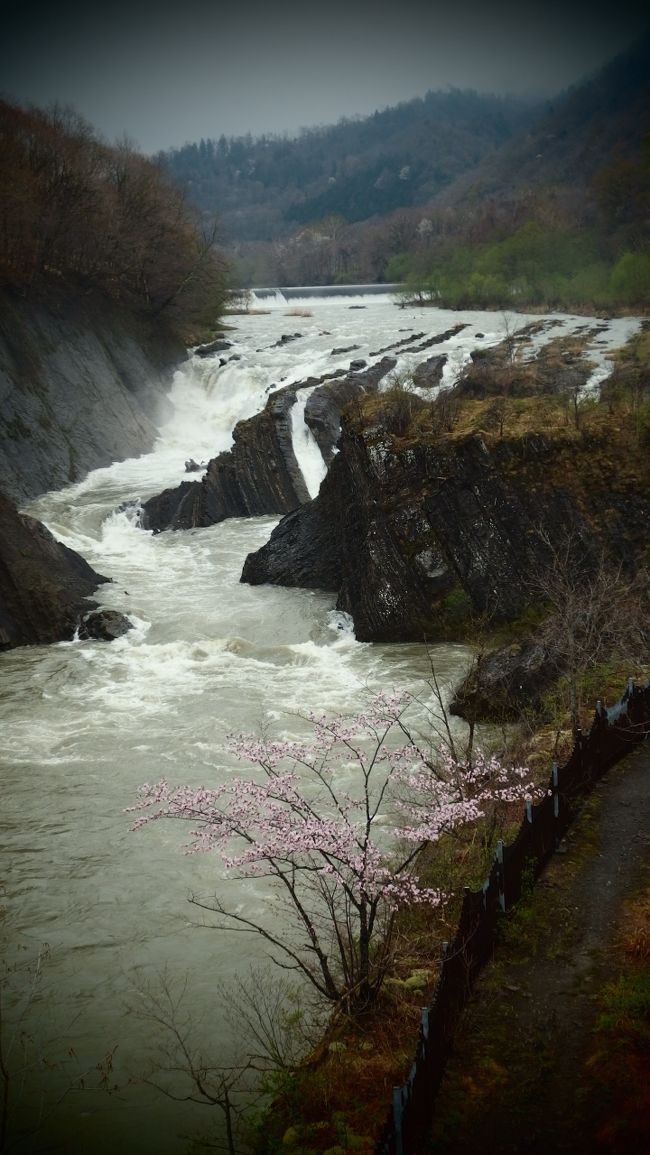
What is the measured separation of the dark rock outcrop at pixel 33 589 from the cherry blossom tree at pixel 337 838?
33.5 ft

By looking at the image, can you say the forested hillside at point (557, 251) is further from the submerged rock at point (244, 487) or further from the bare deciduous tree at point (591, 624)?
the bare deciduous tree at point (591, 624)

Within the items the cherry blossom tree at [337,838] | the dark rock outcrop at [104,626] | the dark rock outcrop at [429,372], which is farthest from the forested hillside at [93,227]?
the cherry blossom tree at [337,838]

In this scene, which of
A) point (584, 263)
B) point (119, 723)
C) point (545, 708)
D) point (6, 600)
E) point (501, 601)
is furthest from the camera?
point (584, 263)

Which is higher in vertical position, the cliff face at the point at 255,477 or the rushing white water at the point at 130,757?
the cliff face at the point at 255,477

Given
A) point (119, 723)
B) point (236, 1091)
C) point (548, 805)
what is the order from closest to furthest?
point (236, 1091) < point (548, 805) < point (119, 723)

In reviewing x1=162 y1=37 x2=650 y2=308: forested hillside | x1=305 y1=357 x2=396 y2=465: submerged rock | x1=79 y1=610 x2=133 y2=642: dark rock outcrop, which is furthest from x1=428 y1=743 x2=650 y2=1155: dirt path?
x1=162 y1=37 x2=650 y2=308: forested hillside

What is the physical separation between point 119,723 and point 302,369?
1348 inches

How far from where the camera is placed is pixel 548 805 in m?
11.6

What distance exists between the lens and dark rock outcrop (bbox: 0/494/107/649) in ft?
79.0

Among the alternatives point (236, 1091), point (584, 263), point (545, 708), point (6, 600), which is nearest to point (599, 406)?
point (545, 708)

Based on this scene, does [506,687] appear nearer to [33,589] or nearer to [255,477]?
[33,589]

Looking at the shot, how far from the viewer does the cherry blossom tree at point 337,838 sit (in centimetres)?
943

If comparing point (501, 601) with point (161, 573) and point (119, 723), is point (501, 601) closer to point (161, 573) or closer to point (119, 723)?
point (119, 723)

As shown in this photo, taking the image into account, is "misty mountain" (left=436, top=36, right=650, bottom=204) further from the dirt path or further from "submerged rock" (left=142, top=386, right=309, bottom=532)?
the dirt path
